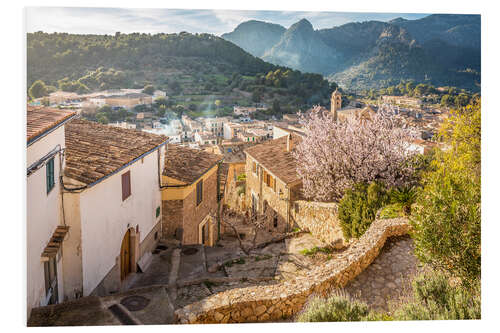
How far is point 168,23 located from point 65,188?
254cm

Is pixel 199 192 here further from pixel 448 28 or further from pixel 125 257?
pixel 448 28

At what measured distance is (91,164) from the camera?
588 centimetres

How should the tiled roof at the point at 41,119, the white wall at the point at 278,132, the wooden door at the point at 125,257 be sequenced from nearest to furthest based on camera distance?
the tiled roof at the point at 41,119, the wooden door at the point at 125,257, the white wall at the point at 278,132

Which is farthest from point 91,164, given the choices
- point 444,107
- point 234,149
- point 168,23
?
point 234,149

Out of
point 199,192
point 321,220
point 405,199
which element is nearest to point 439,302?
point 405,199

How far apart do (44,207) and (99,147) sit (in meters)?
2.23

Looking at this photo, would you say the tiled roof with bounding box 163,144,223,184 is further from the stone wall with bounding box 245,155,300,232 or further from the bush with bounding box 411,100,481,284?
the bush with bounding box 411,100,481,284

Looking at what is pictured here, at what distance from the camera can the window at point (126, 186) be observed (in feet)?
22.3

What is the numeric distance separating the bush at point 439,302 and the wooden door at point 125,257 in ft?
16.0

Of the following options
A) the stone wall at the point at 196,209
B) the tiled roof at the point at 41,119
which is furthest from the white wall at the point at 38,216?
the stone wall at the point at 196,209

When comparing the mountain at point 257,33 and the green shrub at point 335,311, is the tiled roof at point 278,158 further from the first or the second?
the green shrub at point 335,311

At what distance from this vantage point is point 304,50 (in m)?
7.64

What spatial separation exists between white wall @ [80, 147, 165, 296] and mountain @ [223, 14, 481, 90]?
128 inches

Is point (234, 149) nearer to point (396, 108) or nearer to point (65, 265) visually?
point (396, 108)
